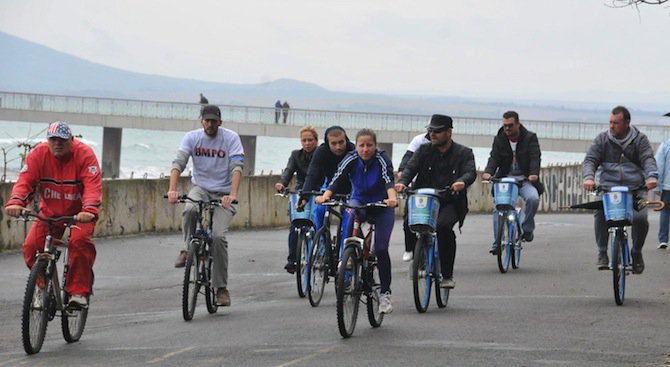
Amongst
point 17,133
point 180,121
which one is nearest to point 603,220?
point 180,121

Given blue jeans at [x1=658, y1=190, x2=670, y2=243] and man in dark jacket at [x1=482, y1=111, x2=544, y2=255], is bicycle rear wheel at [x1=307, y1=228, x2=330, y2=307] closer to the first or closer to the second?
man in dark jacket at [x1=482, y1=111, x2=544, y2=255]

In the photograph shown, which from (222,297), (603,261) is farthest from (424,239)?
(603,261)

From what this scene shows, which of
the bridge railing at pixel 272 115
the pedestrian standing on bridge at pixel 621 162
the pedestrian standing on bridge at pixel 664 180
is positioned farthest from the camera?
the bridge railing at pixel 272 115

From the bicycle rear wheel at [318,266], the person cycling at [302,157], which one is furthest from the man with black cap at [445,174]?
the person cycling at [302,157]

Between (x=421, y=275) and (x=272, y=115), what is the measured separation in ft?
222

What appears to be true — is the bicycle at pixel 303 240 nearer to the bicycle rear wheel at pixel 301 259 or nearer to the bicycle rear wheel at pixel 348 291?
the bicycle rear wheel at pixel 301 259

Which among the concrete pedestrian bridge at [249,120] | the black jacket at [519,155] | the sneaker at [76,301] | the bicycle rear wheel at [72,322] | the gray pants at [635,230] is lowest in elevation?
the bicycle rear wheel at [72,322]

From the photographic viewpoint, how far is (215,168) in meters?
14.7

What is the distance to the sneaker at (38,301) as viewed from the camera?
11562 millimetres

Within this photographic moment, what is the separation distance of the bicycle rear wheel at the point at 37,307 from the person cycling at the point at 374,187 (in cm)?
238

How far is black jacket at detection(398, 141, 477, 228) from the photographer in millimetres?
14648

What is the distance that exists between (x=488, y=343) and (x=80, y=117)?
74112 millimetres

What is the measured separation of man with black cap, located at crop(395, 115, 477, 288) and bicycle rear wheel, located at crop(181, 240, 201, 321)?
1.97 m

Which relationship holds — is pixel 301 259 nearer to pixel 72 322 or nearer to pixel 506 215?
pixel 72 322
